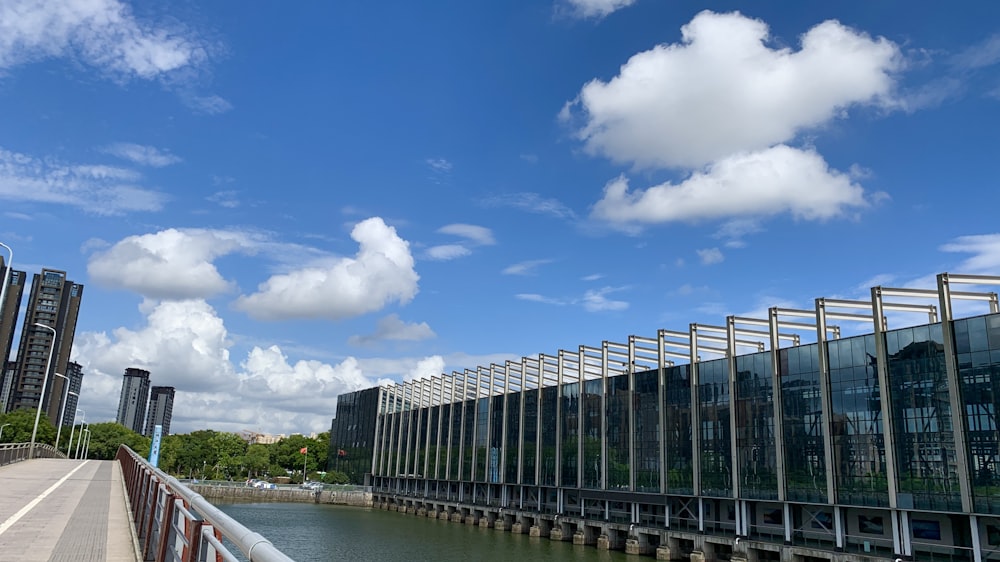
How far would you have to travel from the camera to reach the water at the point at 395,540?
50188 mm

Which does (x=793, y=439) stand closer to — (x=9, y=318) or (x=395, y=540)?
(x=395, y=540)

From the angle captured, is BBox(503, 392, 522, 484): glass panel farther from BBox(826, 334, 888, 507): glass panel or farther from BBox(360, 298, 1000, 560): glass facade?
BBox(826, 334, 888, 507): glass panel

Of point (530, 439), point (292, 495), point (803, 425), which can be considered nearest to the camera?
point (803, 425)

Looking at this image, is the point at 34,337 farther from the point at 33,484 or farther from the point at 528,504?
the point at 33,484

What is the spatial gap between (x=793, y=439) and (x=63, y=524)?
41.0m

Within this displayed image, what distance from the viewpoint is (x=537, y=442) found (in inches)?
2795

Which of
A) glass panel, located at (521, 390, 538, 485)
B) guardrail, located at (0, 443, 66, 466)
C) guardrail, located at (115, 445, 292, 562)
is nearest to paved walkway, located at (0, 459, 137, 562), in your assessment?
guardrail, located at (115, 445, 292, 562)

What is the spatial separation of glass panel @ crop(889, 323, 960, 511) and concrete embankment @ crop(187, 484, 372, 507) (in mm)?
87359

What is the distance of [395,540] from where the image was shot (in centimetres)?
5925

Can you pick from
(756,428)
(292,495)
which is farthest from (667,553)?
(292,495)

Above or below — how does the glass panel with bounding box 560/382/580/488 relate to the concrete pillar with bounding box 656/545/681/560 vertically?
above

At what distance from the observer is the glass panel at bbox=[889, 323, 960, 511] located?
35.8 metres

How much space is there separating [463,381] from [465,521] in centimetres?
1820

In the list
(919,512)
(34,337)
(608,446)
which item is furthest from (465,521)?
(34,337)
